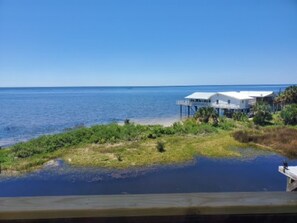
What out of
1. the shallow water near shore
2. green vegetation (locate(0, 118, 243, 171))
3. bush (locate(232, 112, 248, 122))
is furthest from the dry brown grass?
bush (locate(232, 112, 248, 122))

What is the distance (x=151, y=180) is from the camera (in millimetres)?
18375

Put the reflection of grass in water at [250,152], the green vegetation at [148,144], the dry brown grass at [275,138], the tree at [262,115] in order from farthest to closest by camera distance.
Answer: the tree at [262,115] < the dry brown grass at [275,138] < the reflection of grass in water at [250,152] < the green vegetation at [148,144]

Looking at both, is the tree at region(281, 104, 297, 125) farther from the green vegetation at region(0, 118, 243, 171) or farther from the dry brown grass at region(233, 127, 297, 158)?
the green vegetation at region(0, 118, 243, 171)

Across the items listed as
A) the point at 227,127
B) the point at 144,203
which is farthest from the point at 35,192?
the point at 227,127

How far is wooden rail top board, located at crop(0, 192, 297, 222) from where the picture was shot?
1.46 m

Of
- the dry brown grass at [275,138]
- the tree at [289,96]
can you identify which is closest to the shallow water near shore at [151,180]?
the dry brown grass at [275,138]

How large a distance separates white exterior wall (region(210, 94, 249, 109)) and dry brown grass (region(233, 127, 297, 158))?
11.5 meters

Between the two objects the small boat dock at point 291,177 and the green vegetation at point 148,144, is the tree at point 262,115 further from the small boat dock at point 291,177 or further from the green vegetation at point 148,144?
the small boat dock at point 291,177

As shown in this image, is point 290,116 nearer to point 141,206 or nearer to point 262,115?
point 262,115

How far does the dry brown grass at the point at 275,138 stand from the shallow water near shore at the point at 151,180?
377 centimetres

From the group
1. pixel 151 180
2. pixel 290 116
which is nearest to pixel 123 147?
pixel 151 180

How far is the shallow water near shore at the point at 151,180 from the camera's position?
55.4ft

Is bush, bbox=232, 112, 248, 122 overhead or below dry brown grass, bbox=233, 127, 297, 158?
overhead

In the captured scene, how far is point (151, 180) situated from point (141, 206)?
1728 centimetres
